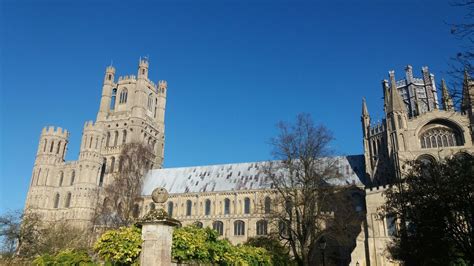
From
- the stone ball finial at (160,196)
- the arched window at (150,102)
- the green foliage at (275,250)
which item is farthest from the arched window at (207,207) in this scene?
the stone ball finial at (160,196)

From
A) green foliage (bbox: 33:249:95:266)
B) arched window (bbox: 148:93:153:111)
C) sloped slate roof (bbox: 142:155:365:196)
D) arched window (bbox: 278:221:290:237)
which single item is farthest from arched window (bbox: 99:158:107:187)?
green foliage (bbox: 33:249:95:266)

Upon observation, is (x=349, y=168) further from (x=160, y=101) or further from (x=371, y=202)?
(x=160, y=101)

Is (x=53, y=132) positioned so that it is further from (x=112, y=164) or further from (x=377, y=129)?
(x=377, y=129)

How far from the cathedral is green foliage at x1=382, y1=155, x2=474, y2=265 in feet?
48.2

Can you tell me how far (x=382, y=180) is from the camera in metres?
44.2

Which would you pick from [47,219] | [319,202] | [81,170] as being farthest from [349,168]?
[47,219]

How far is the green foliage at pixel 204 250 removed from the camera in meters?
15.6

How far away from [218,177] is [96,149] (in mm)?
19811

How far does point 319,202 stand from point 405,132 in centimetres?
1739

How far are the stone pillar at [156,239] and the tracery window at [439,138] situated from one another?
3524cm

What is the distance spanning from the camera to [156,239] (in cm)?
1111

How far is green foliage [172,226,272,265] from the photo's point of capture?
15.6 m

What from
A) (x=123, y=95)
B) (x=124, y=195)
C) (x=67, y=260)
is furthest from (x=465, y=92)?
(x=123, y=95)

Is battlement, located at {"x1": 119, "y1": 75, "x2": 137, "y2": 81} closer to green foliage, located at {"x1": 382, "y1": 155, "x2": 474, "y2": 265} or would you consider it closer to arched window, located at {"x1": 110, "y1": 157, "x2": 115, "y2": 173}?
arched window, located at {"x1": 110, "y1": 157, "x2": 115, "y2": 173}
